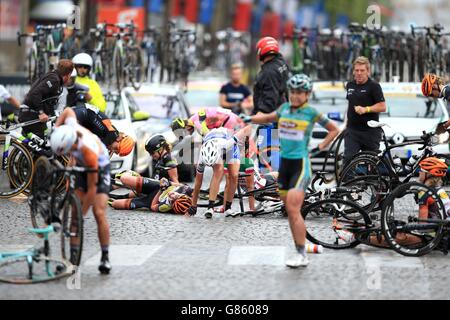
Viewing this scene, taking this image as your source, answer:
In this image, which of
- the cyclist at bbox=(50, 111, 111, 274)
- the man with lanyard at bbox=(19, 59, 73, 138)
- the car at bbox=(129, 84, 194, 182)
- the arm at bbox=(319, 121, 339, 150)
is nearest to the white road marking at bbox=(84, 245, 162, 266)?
the cyclist at bbox=(50, 111, 111, 274)

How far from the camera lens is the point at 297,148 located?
11977 mm

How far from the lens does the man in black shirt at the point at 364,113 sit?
16297 millimetres

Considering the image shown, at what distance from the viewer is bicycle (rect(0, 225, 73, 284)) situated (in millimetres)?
10906

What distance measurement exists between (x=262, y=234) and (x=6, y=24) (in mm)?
36718

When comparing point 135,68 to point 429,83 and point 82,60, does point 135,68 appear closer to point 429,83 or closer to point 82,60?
point 82,60

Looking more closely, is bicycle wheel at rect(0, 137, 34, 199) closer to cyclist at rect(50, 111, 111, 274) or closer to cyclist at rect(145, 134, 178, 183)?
cyclist at rect(145, 134, 178, 183)

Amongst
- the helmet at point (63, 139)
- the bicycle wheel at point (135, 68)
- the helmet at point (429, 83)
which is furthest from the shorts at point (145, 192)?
the bicycle wheel at point (135, 68)

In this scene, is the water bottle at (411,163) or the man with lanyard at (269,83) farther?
the man with lanyard at (269,83)

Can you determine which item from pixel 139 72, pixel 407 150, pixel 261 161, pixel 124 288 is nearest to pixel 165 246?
pixel 124 288

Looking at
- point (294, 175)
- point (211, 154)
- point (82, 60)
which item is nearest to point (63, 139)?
point (294, 175)

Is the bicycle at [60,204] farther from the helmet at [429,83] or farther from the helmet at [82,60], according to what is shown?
the helmet at [82,60]

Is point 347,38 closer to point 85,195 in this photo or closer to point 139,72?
point 139,72

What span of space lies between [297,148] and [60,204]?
223cm

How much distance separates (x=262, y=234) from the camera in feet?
46.4
